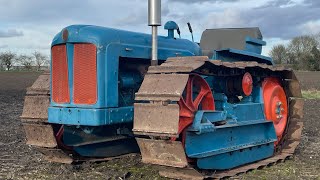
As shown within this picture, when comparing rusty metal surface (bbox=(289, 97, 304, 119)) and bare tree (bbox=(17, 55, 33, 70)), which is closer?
rusty metal surface (bbox=(289, 97, 304, 119))

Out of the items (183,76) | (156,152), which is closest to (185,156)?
(156,152)

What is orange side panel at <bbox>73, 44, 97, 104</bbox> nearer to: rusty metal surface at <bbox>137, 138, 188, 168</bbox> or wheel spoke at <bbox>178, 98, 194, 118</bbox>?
rusty metal surface at <bbox>137, 138, 188, 168</bbox>

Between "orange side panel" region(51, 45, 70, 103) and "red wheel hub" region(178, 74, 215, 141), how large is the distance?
1614mm

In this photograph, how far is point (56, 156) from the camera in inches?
281

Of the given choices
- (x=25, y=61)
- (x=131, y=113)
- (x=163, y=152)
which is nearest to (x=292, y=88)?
(x=131, y=113)

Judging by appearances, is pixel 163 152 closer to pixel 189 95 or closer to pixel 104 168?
pixel 189 95

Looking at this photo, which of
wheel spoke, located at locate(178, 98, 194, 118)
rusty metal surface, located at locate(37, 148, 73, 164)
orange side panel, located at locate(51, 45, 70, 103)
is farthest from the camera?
rusty metal surface, located at locate(37, 148, 73, 164)

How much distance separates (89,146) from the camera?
738 cm

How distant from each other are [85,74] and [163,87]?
1214 mm

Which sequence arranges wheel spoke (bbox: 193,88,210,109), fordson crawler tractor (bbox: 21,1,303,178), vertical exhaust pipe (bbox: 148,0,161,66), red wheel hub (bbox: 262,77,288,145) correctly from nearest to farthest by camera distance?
1. fordson crawler tractor (bbox: 21,1,303,178)
2. wheel spoke (bbox: 193,88,210,109)
3. vertical exhaust pipe (bbox: 148,0,161,66)
4. red wheel hub (bbox: 262,77,288,145)

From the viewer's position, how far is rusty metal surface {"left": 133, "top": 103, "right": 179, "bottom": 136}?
5366mm

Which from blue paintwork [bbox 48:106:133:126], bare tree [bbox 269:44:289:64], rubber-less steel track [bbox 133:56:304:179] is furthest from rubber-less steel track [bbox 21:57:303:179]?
bare tree [bbox 269:44:289:64]

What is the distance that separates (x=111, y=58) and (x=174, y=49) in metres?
1.43

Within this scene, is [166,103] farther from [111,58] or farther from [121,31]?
[121,31]
